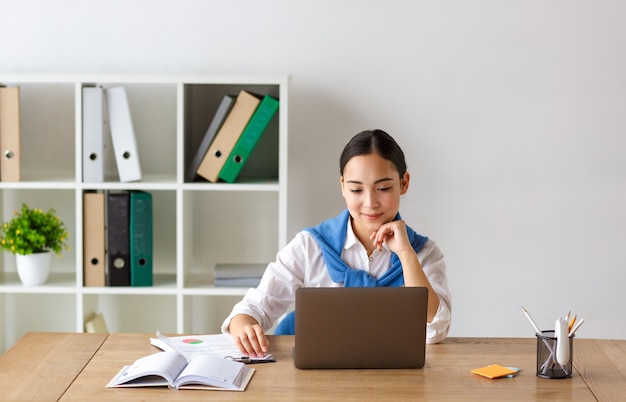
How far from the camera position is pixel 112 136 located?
10.2 ft

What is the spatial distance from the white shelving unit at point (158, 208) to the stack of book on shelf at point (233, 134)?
0.14 metres

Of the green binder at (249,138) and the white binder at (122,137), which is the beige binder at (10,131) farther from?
the green binder at (249,138)

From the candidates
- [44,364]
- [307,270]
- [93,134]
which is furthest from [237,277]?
[44,364]

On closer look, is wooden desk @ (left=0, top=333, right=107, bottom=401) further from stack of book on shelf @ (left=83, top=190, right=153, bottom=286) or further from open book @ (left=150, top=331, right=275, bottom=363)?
stack of book on shelf @ (left=83, top=190, right=153, bottom=286)

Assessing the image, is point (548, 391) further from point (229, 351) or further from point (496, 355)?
point (229, 351)

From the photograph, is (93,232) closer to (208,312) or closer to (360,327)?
(208,312)

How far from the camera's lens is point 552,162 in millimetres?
3342

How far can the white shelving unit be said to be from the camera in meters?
3.33

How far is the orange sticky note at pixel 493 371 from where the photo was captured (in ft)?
5.82

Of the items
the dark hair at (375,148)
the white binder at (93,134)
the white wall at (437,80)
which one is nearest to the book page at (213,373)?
the dark hair at (375,148)

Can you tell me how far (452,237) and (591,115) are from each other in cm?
74

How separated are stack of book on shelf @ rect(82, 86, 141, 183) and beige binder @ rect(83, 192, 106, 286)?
0.26ft

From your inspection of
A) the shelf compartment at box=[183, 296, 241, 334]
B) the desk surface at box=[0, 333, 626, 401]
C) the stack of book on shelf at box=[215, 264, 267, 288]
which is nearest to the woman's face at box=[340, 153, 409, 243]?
the desk surface at box=[0, 333, 626, 401]

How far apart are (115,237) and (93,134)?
394 mm
